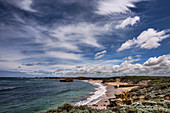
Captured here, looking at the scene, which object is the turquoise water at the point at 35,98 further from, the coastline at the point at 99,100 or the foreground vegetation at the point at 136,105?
the foreground vegetation at the point at 136,105

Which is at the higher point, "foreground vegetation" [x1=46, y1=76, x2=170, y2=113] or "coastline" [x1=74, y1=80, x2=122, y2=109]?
"foreground vegetation" [x1=46, y1=76, x2=170, y2=113]

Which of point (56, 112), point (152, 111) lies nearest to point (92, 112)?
point (56, 112)

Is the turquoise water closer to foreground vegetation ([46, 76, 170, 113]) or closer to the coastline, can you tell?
the coastline

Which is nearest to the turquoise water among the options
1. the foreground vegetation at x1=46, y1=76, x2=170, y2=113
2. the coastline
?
the coastline

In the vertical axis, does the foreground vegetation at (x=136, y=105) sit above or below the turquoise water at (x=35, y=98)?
above

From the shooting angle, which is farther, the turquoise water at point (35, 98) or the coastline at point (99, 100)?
the turquoise water at point (35, 98)

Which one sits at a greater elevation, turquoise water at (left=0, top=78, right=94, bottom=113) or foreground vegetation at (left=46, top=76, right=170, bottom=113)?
foreground vegetation at (left=46, top=76, right=170, bottom=113)

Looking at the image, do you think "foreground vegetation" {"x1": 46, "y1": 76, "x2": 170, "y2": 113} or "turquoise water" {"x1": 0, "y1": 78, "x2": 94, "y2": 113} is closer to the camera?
"foreground vegetation" {"x1": 46, "y1": 76, "x2": 170, "y2": 113}

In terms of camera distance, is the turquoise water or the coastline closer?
the coastline

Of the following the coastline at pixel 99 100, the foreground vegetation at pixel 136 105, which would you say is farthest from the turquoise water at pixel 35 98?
the foreground vegetation at pixel 136 105

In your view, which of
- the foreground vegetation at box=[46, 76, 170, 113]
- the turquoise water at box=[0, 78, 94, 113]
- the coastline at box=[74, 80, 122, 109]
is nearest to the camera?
the foreground vegetation at box=[46, 76, 170, 113]

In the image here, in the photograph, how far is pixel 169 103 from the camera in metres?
11.0

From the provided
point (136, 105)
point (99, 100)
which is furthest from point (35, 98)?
point (136, 105)

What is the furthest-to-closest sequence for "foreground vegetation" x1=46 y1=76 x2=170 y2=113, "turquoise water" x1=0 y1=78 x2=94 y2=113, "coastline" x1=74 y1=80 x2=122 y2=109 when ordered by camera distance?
1. "turquoise water" x1=0 y1=78 x2=94 y2=113
2. "coastline" x1=74 y1=80 x2=122 y2=109
3. "foreground vegetation" x1=46 y1=76 x2=170 y2=113
